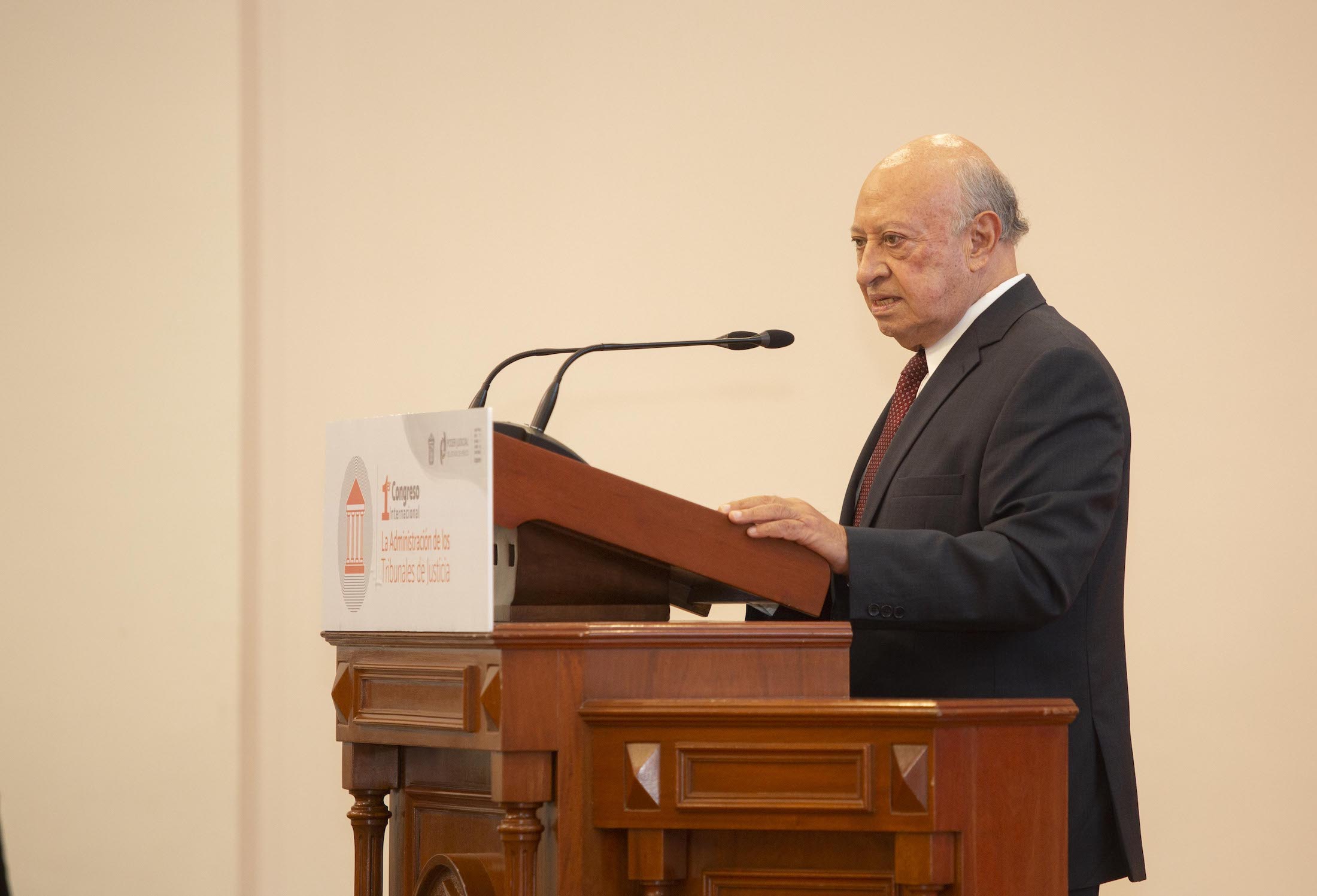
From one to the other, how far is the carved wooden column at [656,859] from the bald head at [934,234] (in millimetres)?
1183

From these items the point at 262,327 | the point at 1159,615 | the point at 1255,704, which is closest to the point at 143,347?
the point at 262,327

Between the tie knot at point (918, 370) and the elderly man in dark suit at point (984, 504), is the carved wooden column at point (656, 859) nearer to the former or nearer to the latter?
the elderly man in dark suit at point (984, 504)

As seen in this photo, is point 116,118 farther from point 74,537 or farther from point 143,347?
point 74,537

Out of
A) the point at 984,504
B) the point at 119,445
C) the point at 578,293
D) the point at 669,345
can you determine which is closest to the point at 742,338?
the point at 669,345

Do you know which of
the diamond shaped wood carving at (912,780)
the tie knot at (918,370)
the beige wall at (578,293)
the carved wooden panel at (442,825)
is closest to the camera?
the diamond shaped wood carving at (912,780)

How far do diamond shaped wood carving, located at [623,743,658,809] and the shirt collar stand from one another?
1064mm

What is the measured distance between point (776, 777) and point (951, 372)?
3.31ft

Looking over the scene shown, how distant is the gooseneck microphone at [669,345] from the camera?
6.97 ft

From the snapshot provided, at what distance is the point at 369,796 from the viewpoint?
1.85 metres

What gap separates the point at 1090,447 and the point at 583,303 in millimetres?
2648

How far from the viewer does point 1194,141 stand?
→ 402cm

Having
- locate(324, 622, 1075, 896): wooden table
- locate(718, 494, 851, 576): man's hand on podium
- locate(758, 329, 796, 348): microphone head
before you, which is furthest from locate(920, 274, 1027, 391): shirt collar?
locate(324, 622, 1075, 896): wooden table

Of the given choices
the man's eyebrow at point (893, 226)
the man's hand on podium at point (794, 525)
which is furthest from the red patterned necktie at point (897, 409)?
the man's hand on podium at point (794, 525)

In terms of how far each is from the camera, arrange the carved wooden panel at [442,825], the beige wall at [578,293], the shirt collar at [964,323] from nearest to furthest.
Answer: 1. the carved wooden panel at [442,825]
2. the shirt collar at [964,323]
3. the beige wall at [578,293]
